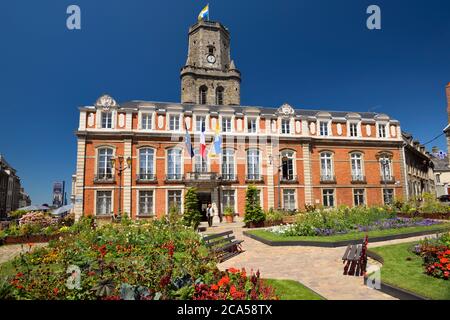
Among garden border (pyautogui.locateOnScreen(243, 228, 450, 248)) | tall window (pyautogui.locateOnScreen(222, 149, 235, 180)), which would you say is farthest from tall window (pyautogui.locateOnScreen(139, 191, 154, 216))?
garden border (pyautogui.locateOnScreen(243, 228, 450, 248))

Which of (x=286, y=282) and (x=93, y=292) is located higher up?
(x=93, y=292)

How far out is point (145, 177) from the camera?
24.9 metres

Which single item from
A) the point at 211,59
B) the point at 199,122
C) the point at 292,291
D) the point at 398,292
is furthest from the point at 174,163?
the point at 211,59

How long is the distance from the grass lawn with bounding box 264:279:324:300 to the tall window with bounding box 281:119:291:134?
2291 centimetres

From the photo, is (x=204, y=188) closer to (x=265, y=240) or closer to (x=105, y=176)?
(x=105, y=176)

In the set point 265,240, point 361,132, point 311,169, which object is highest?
point 361,132

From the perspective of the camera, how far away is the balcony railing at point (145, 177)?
24.7 meters

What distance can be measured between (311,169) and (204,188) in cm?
1112

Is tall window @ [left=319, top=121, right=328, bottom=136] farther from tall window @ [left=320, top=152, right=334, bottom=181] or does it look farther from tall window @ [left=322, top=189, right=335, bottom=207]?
tall window @ [left=322, top=189, right=335, bottom=207]

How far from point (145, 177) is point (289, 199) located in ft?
45.9

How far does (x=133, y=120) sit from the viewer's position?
83.7 feet

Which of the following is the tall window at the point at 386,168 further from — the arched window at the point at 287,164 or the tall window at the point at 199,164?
the tall window at the point at 199,164

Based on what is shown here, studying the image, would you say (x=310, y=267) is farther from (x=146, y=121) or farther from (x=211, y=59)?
(x=211, y=59)

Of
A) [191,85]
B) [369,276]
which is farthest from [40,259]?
[191,85]
